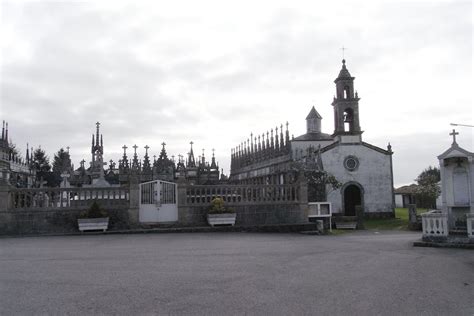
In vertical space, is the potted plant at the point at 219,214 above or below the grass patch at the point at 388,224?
above

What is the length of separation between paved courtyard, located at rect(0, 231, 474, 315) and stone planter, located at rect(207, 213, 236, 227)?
5787mm

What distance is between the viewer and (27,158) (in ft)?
217

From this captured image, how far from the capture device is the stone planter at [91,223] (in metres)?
16.4

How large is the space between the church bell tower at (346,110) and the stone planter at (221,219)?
23310 millimetres

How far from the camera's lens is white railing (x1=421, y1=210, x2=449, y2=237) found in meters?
13.2

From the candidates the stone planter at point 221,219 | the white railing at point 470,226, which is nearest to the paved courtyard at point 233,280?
the white railing at point 470,226

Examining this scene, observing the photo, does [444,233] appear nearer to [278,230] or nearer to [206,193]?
[278,230]

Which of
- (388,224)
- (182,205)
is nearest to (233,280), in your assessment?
(182,205)

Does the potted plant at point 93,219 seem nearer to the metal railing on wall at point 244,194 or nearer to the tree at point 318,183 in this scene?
the metal railing on wall at point 244,194

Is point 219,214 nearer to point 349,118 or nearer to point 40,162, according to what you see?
point 349,118

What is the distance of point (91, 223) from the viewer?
16.4 m

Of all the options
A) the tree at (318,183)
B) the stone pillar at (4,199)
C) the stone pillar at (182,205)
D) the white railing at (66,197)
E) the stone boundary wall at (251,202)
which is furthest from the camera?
the tree at (318,183)

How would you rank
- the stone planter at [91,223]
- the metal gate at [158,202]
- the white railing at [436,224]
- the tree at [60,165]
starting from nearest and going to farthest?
the white railing at [436,224]
the stone planter at [91,223]
the metal gate at [158,202]
the tree at [60,165]

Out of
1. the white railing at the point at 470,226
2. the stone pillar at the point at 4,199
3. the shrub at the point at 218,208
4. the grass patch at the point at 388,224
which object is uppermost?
the stone pillar at the point at 4,199
